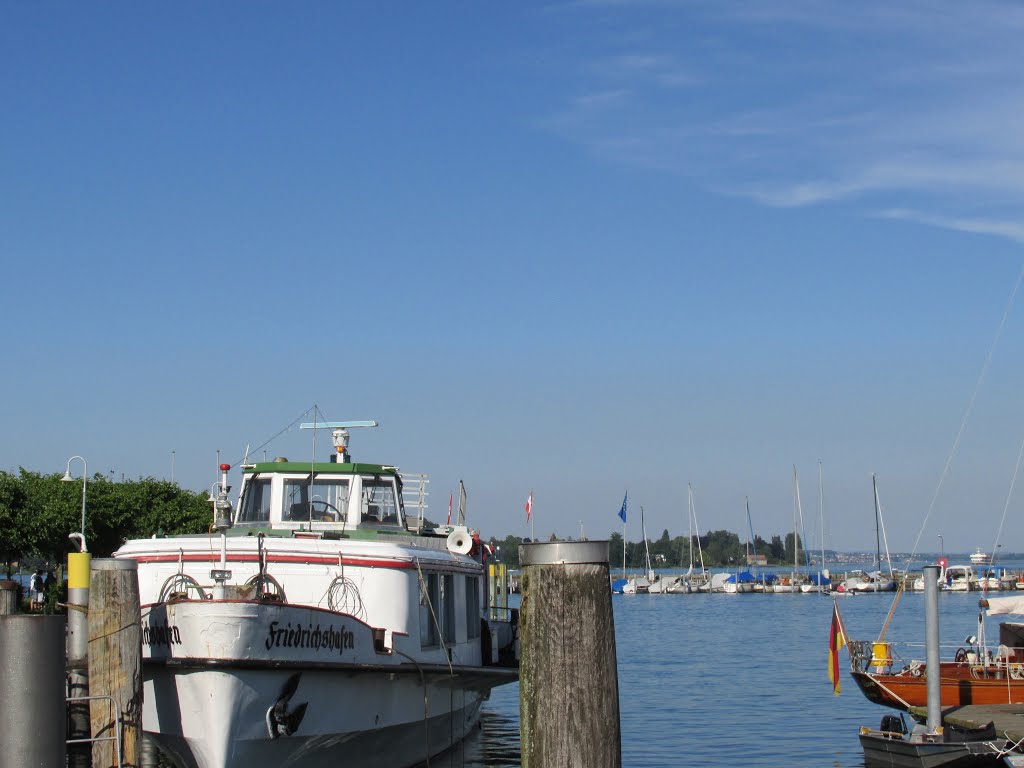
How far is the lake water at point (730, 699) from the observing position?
27516 millimetres

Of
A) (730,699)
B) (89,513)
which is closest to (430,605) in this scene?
(730,699)

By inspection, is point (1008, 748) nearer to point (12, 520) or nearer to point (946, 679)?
point (946, 679)

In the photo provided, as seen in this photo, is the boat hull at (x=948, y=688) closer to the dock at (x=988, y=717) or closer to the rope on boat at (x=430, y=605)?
the dock at (x=988, y=717)

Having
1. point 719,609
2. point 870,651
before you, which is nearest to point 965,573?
point 719,609

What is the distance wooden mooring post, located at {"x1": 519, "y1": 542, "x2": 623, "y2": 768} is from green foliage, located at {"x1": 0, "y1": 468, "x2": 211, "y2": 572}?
48.8 meters

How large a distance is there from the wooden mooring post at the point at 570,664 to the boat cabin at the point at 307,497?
505 inches

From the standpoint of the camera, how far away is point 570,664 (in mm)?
9070

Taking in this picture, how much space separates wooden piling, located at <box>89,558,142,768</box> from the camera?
14266mm

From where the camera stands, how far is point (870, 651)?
2769 centimetres

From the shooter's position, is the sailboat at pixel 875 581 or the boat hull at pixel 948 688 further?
the sailboat at pixel 875 581

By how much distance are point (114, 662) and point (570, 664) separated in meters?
7.25

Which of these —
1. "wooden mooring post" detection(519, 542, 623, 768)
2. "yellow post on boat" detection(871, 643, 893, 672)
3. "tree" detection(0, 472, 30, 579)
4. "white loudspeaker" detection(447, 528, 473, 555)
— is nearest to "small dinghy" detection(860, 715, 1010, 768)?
"yellow post on boat" detection(871, 643, 893, 672)

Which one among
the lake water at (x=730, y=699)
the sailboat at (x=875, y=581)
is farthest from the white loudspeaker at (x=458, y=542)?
the sailboat at (x=875, y=581)

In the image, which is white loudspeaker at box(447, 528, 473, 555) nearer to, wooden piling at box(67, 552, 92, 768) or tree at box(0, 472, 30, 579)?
wooden piling at box(67, 552, 92, 768)
